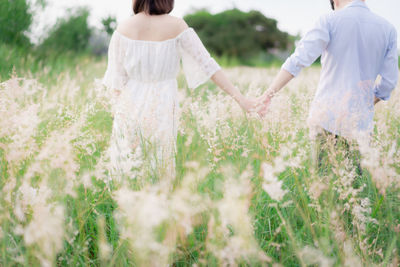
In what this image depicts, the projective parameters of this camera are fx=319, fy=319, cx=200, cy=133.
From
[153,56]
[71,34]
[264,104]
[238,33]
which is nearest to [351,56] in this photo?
[264,104]

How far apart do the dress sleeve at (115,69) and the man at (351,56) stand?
1235mm

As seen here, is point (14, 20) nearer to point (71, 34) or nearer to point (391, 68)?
point (71, 34)

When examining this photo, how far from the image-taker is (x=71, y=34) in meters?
10.3

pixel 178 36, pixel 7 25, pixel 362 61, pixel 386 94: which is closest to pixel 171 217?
pixel 178 36

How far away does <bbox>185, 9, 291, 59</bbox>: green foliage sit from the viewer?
909 inches

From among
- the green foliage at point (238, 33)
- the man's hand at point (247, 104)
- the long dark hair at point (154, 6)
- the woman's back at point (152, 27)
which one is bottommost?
the green foliage at point (238, 33)

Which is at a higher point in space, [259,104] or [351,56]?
[351,56]

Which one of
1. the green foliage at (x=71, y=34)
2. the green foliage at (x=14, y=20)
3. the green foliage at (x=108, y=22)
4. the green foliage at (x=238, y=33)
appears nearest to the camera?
the green foliage at (x=14, y=20)

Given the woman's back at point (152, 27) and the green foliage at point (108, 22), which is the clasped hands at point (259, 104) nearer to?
the woman's back at point (152, 27)

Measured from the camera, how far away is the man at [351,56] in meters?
2.13

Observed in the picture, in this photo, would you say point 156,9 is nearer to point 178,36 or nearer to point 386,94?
point 178,36

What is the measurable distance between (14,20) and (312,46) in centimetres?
690

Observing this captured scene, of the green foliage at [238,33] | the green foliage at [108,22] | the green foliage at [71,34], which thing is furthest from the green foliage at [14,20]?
the green foliage at [238,33]

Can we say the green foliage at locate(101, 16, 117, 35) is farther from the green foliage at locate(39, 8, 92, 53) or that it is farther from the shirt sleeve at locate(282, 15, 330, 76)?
the shirt sleeve at locate(282, 15, 330, 76)
